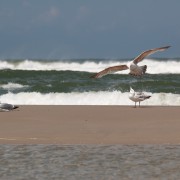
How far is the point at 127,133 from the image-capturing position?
10500mm

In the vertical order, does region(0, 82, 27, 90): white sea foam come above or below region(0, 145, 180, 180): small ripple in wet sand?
above

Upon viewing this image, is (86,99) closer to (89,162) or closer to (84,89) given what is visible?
(84,89)

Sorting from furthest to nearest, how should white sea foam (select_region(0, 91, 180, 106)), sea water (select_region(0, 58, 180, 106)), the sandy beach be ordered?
sea water (select_region(0, 58, 180, 106))
white sea foam (select_region(0, 91, 180, 106))
the sandy beach

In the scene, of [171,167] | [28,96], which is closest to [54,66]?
[28,96]

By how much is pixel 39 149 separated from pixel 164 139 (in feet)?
7.01

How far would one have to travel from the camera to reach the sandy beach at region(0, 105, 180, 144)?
9.79 meters

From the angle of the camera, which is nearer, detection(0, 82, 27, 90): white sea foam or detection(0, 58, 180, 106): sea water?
detection(0, 58, 180, 106): sea water

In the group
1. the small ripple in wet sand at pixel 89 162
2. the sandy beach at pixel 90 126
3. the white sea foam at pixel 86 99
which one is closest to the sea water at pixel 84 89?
the white sea foam at pixel 86 99

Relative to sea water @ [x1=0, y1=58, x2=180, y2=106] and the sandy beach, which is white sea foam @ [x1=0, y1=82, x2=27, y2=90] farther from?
the sandy beach

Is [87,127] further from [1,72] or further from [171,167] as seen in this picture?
[1,72]

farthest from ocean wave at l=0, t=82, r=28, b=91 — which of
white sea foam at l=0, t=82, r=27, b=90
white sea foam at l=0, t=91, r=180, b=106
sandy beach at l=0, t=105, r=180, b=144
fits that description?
sandy beach at l=0, t=105, r=180, b=144

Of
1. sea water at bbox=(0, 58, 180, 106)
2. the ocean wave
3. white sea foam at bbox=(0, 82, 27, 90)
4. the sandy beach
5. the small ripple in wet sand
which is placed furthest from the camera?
white sea foam at bbox=(0, 82, 27, 90)

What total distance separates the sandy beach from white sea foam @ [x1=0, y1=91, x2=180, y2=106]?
3.07 metres

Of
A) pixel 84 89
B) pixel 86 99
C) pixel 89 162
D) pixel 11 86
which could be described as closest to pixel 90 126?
pixel 89 162
